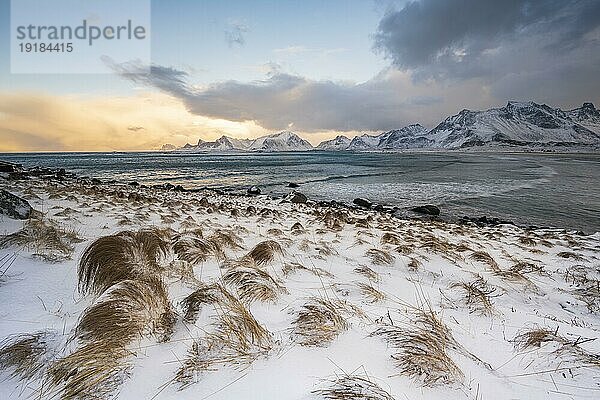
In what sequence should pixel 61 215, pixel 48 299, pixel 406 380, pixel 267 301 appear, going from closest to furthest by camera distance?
pixel 406 380 → pixel 48 299 → pixel 267 301 → pixel 61 215

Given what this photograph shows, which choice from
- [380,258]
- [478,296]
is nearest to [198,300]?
[478,296]

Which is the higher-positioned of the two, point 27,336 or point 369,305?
point 27,336

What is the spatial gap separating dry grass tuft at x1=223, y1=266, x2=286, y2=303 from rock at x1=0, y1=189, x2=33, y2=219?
6711mm

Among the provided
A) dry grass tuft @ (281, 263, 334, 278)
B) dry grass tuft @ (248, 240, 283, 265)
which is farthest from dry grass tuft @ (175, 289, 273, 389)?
dry grass tuft @ (248, 240, 283, 265)

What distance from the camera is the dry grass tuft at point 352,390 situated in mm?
1836

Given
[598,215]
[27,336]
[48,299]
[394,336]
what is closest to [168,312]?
[27,336]

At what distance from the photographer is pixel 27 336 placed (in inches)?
93.0

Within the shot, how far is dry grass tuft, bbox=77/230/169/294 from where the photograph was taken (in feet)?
11.2

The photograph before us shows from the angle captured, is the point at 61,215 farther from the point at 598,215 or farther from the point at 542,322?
the point at 598,215

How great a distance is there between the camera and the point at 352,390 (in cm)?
189

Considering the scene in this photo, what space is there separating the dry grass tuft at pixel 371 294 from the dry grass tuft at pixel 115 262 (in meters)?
2.87

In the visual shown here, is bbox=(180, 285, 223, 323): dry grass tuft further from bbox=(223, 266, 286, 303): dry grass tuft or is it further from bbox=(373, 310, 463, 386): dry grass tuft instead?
bbox=(373, 310, 463, 386): dry grass tuft

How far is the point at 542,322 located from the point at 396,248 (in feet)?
12.2

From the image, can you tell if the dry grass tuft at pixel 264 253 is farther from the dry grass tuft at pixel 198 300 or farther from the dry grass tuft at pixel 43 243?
the dry grass tuft at pixel 43 243
